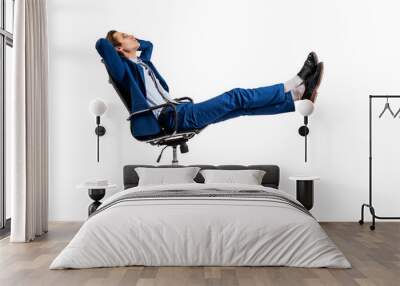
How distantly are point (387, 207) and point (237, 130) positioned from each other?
1975 millimetres

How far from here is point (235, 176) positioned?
5637mm

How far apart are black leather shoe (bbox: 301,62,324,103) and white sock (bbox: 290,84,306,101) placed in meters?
0.02

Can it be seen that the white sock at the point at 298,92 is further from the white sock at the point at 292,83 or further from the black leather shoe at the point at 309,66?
the black leather shoe at the point at 309,66

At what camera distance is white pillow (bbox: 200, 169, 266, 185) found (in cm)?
561

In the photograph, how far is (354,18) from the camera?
6113 millimetres

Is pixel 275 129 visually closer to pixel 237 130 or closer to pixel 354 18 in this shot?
pixel 237 130

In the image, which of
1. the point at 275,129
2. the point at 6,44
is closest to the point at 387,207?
the point at 275,129

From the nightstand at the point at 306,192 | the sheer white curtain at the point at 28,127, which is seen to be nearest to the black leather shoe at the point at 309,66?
the nightstand at the point at 306,192

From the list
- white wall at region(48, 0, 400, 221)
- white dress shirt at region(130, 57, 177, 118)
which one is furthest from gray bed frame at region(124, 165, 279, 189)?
white dress shirt at region(130, 57, 177, 118)

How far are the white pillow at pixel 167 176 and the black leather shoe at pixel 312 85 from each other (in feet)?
7.27

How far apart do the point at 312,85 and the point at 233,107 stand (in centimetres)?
65

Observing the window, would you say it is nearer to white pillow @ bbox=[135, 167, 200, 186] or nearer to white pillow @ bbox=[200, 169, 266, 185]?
white pillow @ bbox=[135, 167, 200, 186]

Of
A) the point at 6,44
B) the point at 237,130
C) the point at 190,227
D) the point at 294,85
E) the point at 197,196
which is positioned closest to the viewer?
the point at 294,85

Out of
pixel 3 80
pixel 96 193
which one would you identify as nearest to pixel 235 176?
pixel 96 193
